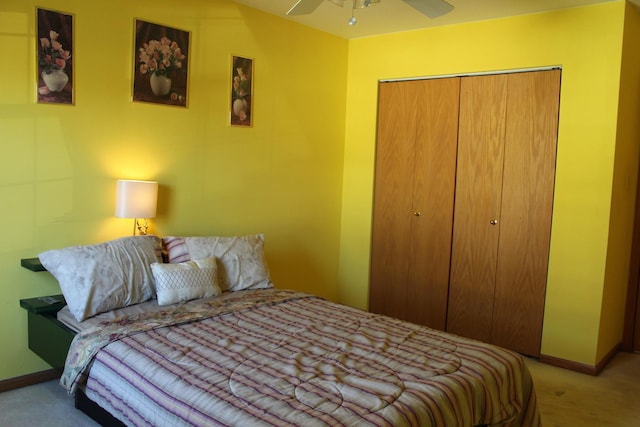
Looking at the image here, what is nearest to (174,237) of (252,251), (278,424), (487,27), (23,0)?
(252,251)

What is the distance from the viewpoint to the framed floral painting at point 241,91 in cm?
400

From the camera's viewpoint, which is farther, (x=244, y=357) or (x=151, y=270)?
(x=151, y=270)

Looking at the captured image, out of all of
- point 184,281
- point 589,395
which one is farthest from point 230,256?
point 589,395

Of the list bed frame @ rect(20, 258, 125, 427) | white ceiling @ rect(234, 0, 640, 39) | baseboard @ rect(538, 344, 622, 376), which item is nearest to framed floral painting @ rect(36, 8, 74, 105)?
bed frame @ rect(20, 258, 125, 427)

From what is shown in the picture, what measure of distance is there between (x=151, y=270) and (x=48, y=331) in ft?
2.03

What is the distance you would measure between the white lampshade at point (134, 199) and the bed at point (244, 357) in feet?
0.54

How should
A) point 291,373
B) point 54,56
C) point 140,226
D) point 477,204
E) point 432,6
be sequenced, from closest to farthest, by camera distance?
point 291,373
point 432,6
point 54,56
point 140,226
point 477,204

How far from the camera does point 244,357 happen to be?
2342 millimetres

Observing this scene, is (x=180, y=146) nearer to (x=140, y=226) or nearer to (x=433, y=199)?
(x=140, y=226)

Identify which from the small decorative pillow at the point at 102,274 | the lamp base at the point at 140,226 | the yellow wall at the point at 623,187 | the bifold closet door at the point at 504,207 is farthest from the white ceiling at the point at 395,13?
the small decorative pillow at the point at 102,274

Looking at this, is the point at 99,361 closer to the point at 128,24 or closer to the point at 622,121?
the point at 128,24

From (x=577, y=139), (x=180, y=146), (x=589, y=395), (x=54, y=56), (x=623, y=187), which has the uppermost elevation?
(x=54, y=56)

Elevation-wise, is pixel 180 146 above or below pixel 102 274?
above

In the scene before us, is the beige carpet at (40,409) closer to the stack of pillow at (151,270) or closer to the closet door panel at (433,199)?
the stack of pillow at (151,270)
